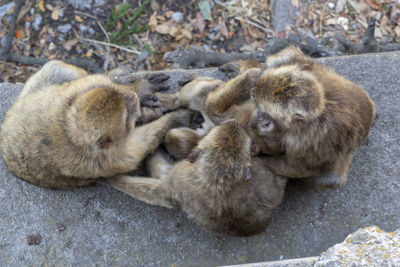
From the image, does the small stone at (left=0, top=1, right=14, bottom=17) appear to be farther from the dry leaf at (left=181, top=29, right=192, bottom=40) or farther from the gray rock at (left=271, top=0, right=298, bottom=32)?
the gray rock at (left=271, top=0, right=298, bottom=32)

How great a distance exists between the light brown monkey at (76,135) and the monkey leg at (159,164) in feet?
0.39

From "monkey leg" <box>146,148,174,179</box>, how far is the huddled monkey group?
13 millimetres

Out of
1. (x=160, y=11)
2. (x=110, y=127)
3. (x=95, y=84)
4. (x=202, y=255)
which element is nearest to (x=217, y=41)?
(x=160, y=11)

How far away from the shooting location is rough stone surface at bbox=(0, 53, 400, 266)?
3.96 m

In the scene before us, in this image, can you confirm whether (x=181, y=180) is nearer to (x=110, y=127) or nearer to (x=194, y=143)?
(x=194, y=143)

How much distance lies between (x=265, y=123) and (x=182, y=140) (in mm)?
877

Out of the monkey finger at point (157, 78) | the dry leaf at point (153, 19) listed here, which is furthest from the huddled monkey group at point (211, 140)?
the dry leaf at point (153, 19)

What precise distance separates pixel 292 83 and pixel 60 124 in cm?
221

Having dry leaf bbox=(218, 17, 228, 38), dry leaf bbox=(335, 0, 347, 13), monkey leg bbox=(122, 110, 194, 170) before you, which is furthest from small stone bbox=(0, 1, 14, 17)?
dry leaf bbox=(335, 0, 347, 13)

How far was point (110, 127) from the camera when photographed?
370 centimetres

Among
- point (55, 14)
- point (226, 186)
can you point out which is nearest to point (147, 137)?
point (226, 186)

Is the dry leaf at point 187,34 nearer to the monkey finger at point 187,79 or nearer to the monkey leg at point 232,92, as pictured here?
the monkey finger at point 187,79

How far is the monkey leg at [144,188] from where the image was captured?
3.89 metres

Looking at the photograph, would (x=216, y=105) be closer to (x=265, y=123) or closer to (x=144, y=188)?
(x=265, y=123)
